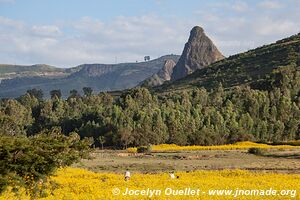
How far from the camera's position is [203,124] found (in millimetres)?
121750

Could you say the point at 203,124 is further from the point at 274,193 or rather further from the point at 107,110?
the point at 274,193

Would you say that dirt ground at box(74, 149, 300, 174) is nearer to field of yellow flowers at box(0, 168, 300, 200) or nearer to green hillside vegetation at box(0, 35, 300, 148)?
field of yellow flowers at box(0, 168, 300, 200)

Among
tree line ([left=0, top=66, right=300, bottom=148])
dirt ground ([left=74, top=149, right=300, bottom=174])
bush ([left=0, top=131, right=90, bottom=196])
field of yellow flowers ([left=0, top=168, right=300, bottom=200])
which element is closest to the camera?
bush ([left=0, top=131, right=90, bottom=196])

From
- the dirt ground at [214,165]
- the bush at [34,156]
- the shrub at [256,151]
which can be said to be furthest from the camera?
the shrub at [256,151]

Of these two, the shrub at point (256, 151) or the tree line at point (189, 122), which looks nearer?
the shrub at point (256, 151)

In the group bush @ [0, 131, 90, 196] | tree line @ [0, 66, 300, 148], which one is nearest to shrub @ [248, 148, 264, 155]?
tree line @ [0, 66, 300, 148]

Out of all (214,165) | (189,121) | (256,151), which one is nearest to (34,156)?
(214,165)

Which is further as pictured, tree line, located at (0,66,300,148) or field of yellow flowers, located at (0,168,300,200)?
tree line, located at (0,66,300,148)

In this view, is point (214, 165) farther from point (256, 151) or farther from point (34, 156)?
point (34, 156)

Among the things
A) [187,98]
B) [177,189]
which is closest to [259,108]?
[187,98]

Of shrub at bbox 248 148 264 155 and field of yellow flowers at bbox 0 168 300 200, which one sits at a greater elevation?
field of yellow flowers at bbox 0 168 300 200

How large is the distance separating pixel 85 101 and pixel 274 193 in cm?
15731

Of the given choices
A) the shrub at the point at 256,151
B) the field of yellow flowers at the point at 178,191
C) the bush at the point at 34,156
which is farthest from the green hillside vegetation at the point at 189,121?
the bush at the point at 34,156

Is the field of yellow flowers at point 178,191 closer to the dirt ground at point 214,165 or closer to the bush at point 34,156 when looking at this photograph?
the bush at point 34,156
